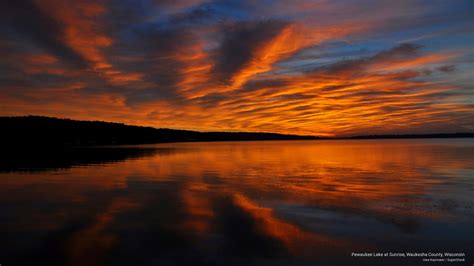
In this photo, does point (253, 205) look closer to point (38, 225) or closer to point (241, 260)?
point (241, 260)

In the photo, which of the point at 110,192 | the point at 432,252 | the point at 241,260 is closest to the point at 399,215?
the point at 432,252

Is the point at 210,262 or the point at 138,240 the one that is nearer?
the point at 210,262

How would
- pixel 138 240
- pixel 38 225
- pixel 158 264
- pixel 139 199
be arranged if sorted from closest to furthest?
pixel 158 264 < pixel 138 240 < pixel 38 225 < pixel 139 199

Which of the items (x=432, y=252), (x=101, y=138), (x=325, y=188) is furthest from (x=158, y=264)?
(x=101, y=138)

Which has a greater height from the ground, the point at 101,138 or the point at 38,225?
the point at 101,138

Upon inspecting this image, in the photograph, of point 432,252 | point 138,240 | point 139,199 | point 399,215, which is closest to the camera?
point 432,252

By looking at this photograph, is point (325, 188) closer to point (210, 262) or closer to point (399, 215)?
point (399, 215)

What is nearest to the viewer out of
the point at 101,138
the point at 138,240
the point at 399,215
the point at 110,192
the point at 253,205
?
the point at 138,240

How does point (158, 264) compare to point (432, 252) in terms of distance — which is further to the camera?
point (432, 252)

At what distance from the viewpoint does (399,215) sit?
641 inches

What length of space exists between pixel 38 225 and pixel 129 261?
6.44 metres

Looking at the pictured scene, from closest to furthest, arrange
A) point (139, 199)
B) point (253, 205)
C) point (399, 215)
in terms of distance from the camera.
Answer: point (399, 215)
point (253, 205)
point (139, 199)

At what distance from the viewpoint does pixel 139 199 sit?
20.7 meters

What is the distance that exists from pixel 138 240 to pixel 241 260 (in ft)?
13.7
